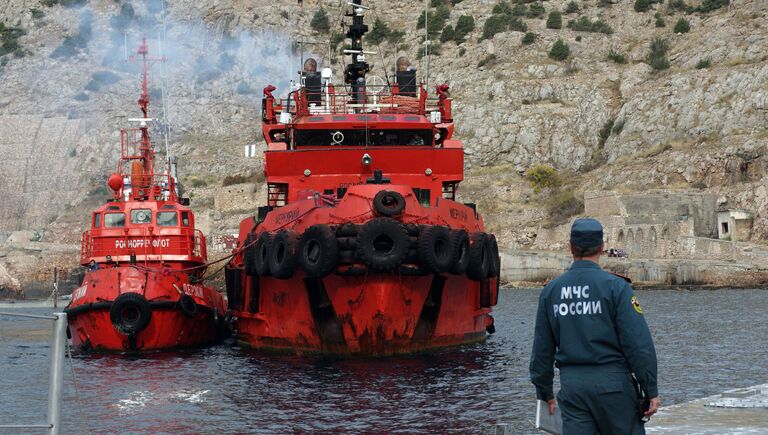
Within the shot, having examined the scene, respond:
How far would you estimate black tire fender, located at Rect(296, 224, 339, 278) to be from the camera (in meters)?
20.0

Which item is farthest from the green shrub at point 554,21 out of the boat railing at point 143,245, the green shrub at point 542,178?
the boat railing at point 143,245

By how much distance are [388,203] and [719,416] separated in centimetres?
929

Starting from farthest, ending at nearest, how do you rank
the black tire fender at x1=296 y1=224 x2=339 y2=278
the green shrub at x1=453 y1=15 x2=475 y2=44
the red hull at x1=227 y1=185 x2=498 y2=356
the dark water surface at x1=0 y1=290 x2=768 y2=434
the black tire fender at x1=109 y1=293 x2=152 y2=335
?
1. the green shrub at x1=453 y1=15 x2=475 y2=44
2. the black tire fender at x1=109 y1=293 x2=152 y2=335
3. the red hull at x1=227 y1=185 x2=498 y2=356
4. the black tire fender at x1=296 y1=224 x2=339 y2=278
5. the dark water surface at x1=0 y1=290 x2=768 y2=434

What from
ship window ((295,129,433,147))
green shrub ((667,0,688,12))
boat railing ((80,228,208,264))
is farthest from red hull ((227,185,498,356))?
green shrub ((667,0,688,12))

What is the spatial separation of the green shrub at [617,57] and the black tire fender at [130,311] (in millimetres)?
75713

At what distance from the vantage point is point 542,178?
79.2m

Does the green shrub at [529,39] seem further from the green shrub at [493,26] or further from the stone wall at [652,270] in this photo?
the stone wall at [652,270]

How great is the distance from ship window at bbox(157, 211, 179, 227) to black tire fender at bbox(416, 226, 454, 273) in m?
8.19

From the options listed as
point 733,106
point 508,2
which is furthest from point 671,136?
point 508,2

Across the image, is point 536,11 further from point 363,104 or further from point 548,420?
point 548,420

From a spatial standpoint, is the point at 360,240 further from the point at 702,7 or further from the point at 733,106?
the point at 702,7

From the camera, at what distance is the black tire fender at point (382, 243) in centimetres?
1983

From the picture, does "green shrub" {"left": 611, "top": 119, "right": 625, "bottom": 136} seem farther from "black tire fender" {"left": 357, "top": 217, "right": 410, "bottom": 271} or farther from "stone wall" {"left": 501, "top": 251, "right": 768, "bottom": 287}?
"black tire fender" {"left": 357, "top": 217, "right": 410, "bottom": 271}

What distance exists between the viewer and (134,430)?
15.7 meters
